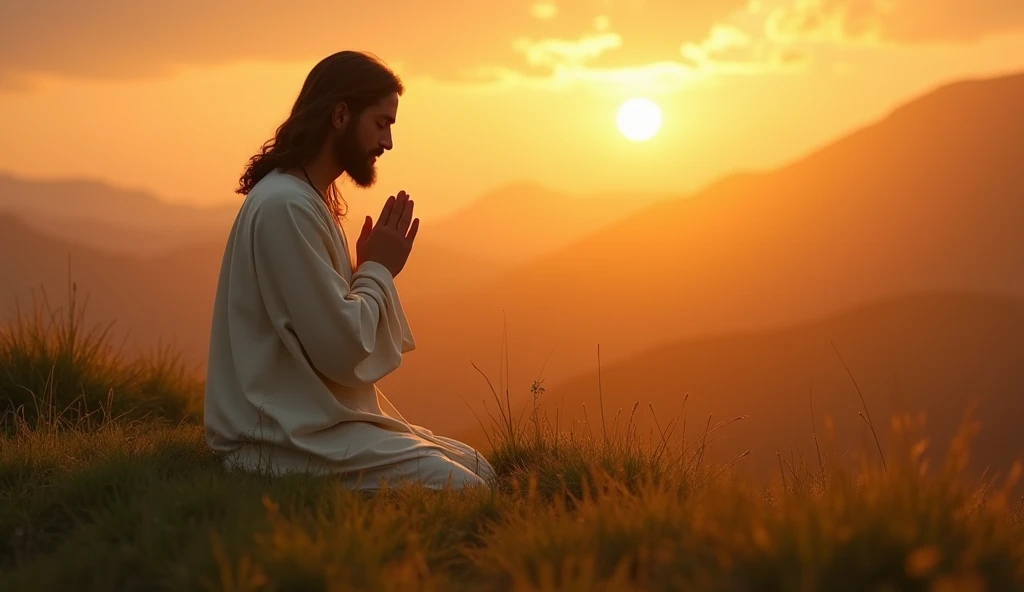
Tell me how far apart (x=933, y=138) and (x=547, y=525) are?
132 m

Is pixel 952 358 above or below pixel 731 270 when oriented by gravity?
below

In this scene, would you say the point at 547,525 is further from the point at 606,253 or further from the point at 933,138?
the point at 933,138

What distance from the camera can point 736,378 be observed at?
237ft

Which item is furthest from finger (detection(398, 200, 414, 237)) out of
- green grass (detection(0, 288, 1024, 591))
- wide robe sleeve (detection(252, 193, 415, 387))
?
green grass (detection(0, 288, 1024, 591))

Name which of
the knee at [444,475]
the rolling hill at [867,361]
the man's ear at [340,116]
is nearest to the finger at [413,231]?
the man's ear at [340,116]

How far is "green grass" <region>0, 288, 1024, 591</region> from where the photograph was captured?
242cm

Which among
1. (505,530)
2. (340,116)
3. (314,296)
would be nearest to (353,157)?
(340,116)

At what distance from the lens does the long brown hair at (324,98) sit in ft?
15.1

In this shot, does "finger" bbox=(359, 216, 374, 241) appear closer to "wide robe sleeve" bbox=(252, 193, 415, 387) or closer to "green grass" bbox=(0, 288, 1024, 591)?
"wide robe sleeve" bbox=(252, 193, 415, 387)

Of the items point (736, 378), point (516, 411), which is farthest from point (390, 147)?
point (736, 378)

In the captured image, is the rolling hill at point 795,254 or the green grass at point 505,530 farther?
the rolling hill at point 795,254

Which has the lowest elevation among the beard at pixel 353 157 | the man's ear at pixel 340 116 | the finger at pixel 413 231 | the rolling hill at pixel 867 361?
the rolling hill at pixel 867 361

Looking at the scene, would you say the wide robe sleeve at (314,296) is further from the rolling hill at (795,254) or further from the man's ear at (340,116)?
the rolling hill at (795,254)

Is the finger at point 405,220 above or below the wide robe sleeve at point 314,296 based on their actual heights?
above
